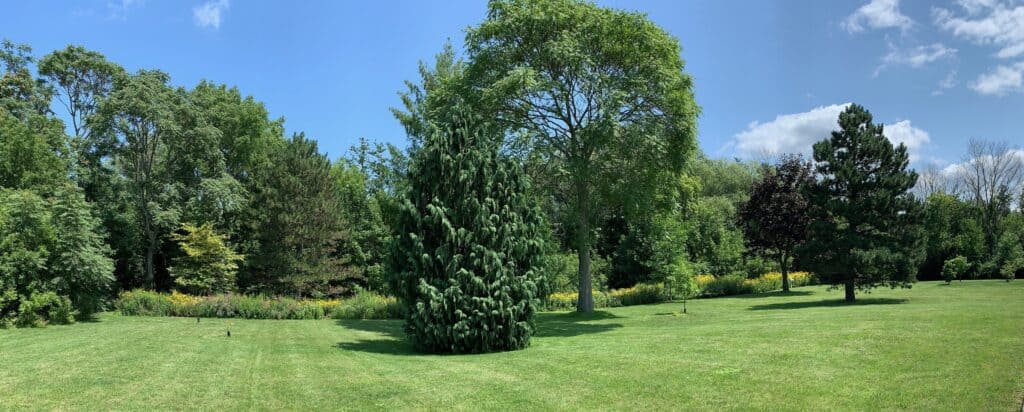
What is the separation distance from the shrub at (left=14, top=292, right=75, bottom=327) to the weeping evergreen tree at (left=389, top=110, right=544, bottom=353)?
13757 mm

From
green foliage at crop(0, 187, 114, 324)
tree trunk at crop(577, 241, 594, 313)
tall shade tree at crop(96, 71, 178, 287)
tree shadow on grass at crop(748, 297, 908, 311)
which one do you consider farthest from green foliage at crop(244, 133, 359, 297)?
tree shadow on grass at crop(748, 297, 908, 311)

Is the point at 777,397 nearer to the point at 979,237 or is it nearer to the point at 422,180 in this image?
the point at 422,180

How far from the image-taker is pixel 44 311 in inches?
779

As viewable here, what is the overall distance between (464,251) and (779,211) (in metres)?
23.9

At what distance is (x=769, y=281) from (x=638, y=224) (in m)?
8.65

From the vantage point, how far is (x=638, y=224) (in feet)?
109

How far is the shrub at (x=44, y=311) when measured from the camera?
1844 cm

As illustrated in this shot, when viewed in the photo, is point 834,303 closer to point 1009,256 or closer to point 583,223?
point 583,223

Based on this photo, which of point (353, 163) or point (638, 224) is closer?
point (638, 224)

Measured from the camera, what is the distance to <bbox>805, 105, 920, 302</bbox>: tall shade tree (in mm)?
21891

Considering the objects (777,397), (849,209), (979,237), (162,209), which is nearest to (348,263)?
(162,209)

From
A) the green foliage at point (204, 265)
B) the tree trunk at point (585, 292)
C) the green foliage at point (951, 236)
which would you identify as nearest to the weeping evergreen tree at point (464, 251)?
the tree trunk at point (585, 292)

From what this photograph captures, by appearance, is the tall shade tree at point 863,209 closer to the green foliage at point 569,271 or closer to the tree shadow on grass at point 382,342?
the green foliage at point 569,271

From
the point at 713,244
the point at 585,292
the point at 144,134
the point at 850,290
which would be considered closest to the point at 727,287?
the point at 713,244
